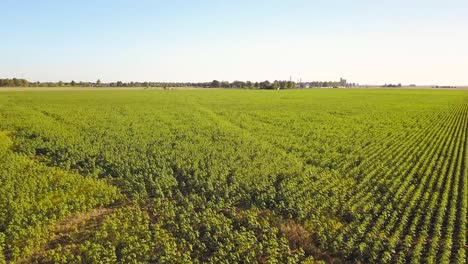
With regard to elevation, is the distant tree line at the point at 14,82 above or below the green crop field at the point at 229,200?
above

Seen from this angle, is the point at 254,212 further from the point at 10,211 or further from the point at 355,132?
the point at 355,132

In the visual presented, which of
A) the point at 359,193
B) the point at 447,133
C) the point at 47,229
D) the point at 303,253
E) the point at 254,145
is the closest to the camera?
the point at 303,253

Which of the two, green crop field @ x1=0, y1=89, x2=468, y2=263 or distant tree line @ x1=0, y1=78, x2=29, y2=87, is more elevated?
distant tree line @ x1=0, y1=78, x2=29, y2=87

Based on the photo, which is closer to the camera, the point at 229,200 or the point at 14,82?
the point at 229,200

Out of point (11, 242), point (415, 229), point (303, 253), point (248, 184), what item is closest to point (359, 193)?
point (415, 229)

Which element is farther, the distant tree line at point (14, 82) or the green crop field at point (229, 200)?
the distant tree line at point (14, 82)

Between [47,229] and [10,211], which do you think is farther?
[10,211]

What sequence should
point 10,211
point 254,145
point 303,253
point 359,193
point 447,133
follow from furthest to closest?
point 447,133
point 254,145
point 359,193
point 10,211
point 303,253

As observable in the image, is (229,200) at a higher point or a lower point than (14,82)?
lower
